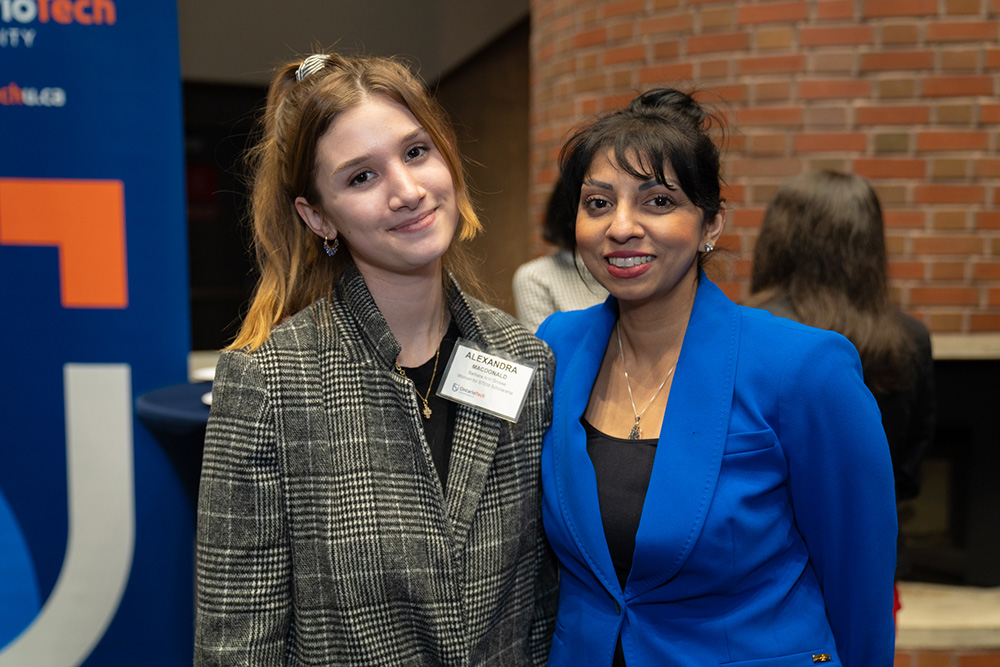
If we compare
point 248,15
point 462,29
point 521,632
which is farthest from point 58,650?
point 462,29

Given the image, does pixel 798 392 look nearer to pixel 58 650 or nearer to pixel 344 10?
pixel 58 650

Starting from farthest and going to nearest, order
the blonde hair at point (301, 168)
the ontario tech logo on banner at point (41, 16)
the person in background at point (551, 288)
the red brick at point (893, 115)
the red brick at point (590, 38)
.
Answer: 1. the red brick at point (590, 38)
2. the red brick at point (893, 115)
3. the person in background at point (551, 288)
4. the ontario tech logo on banner at point (41, 16)
5. the blonde hair at point (301, 168)

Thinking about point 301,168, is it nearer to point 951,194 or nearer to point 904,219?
point 904,219

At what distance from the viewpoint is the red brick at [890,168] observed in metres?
2.83

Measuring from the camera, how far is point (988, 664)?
2.85m

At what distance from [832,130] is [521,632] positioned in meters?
2.28

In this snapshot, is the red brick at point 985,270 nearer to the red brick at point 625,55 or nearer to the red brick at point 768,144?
the red brick at point 768,144

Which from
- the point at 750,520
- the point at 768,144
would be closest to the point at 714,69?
the point at 768,144

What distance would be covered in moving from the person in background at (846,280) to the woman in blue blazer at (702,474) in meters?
0.90

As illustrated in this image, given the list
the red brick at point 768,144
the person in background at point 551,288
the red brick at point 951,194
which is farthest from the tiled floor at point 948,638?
the red brick at point 768,144

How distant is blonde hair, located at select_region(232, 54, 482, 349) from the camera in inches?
48.6

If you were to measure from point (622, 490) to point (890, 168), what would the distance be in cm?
216

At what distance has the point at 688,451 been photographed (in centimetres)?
124

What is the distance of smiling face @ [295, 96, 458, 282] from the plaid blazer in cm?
13
